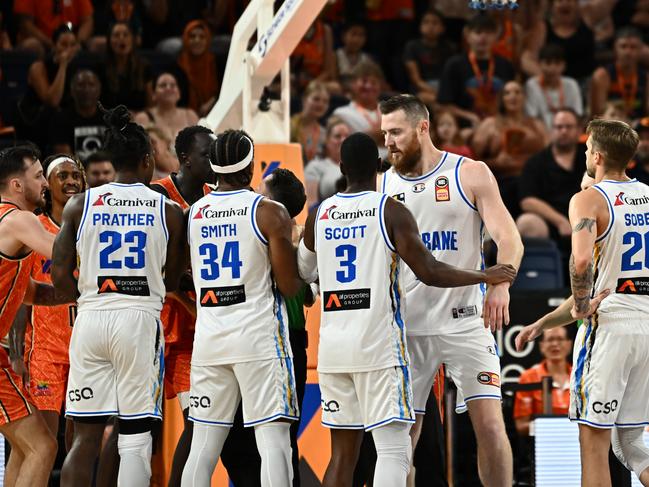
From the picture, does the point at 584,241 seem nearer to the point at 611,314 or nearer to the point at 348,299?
the point at 611,314

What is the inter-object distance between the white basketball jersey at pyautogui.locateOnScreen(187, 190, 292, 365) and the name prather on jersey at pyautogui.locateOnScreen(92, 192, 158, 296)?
324 mm

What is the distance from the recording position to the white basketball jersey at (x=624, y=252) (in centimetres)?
725

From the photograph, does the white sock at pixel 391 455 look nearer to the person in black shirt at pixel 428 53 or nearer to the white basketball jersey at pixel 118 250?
the white basketball jersey at pixel 118 250

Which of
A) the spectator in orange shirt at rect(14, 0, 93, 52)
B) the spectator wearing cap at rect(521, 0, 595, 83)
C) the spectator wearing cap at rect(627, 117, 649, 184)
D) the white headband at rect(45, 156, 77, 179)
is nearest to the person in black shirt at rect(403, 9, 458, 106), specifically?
the spectator wearing cap at rect(521, 0, 595, 83)

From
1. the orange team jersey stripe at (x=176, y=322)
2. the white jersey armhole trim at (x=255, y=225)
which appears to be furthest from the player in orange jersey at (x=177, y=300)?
the white jersey armhole trim at (x=255, y=225)

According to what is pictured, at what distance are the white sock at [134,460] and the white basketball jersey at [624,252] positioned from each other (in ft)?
8.97

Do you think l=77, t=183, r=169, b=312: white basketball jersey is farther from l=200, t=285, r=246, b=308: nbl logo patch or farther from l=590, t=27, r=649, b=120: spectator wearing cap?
l=590, t=27, r=649, b=120: spectator wearing cap

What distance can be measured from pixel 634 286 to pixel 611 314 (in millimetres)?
217

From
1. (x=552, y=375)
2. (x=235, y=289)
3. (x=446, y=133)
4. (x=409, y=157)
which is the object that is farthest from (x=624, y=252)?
(x=446, y=133)

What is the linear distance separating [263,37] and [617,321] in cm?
382

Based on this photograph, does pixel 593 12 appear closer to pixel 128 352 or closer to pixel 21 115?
pixel 21 115

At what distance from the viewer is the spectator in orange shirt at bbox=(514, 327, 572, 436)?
9930 millimetres

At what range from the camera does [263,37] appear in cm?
963

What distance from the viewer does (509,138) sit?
1438cm
